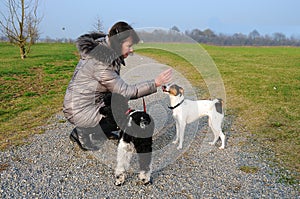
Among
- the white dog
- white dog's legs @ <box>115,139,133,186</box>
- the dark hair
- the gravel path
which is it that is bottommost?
the gravel path

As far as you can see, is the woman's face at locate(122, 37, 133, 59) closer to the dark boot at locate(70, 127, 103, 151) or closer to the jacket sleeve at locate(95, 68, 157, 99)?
the jacket sleeve at locate(95, 68, 157, 99)

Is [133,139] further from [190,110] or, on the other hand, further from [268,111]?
[268,111]

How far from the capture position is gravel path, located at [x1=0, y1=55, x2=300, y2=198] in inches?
150

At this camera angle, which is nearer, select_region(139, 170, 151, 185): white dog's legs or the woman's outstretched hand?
the woman's outstretched hand

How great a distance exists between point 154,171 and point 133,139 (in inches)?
33.7

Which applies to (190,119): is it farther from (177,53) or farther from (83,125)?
(83,125)

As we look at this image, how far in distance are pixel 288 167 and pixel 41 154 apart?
4236 millimetres

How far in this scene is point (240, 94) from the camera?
10.6 metres

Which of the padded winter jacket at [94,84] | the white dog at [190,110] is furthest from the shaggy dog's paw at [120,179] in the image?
the white dog at [190,110]

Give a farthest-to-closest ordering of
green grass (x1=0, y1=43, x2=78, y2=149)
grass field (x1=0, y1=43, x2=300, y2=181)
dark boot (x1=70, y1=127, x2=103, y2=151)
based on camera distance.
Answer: green grass (x1=0, y1=43, x2=78, y2=149)
grass field (x1=0, y1=43, x2=300, y2=181)
dark boot (x1=70, y1=127, x2=103, y2=151)

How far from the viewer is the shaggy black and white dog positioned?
3.85m

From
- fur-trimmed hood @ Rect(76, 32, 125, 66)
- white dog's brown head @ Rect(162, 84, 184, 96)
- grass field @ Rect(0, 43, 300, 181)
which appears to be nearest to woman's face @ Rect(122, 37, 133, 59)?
fur-trimmed hood @ Rect(76, 32, 125, 66)

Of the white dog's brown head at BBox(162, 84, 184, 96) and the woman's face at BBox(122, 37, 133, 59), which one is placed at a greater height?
the woman's face at BBox(122, 37, 133, 59)

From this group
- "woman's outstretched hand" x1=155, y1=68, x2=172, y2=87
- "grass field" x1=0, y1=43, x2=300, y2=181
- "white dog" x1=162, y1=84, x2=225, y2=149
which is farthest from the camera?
"grass field" x1=0, y1=43, x2=300, y2=181
